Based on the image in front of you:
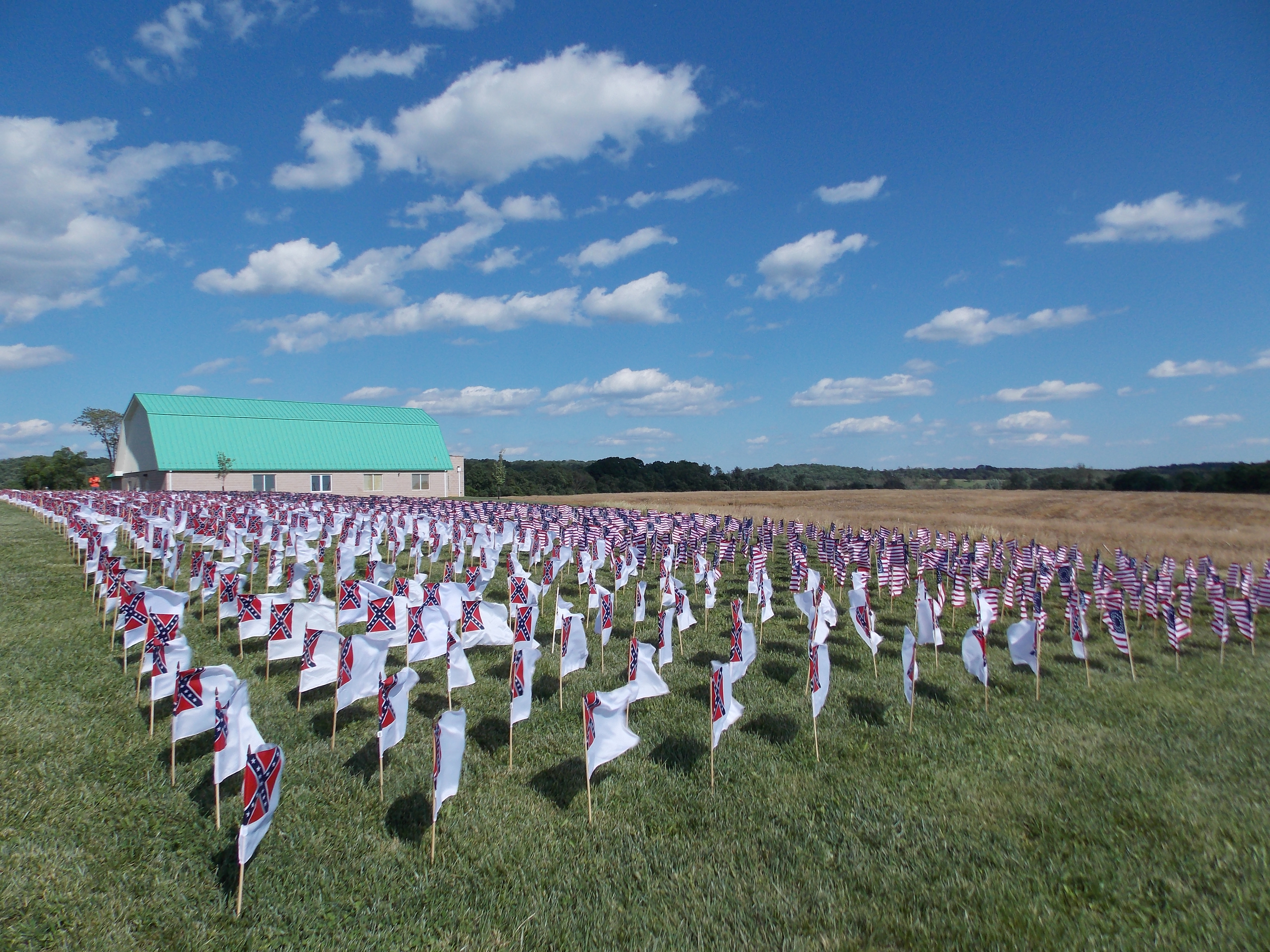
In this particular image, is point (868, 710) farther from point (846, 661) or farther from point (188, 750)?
point (188, 750)

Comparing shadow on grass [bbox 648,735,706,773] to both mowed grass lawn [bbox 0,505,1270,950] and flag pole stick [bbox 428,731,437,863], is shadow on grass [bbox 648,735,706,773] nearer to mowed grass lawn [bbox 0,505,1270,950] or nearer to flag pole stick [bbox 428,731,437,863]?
mowed grass lawn [bbox 0,505,1270,950]

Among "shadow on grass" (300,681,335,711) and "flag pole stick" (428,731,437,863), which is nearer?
"flag pole stick" (428,731,437,863)

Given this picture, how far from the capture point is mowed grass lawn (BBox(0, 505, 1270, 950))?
4703 millimetres

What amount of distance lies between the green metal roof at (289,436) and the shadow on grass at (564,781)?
54.6m

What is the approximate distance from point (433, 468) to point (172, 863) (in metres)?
58.8

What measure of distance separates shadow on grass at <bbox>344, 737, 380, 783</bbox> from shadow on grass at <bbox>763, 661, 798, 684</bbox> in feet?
19.1

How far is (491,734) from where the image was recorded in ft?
25.9

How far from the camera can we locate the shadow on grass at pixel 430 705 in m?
8.56

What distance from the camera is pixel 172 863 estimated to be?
17.5 feet

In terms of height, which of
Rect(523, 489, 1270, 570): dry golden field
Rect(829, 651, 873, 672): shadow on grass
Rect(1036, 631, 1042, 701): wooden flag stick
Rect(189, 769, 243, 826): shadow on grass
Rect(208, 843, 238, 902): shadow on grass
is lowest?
Rect(208, 843, 238, 902): shadow on grass

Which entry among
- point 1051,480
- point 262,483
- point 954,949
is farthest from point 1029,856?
point 1051,480

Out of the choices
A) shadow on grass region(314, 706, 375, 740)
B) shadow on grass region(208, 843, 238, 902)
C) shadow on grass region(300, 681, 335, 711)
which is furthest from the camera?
shadow on grass region(300, 681, 335, 711)

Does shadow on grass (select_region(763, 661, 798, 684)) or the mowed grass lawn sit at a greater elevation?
shadow on grass (select_region(763, 661, 798, 684))

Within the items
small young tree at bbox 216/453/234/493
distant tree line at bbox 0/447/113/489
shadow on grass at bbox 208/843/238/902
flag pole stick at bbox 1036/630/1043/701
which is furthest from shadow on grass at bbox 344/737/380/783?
distant tree line at bbox 0/447/113/489
